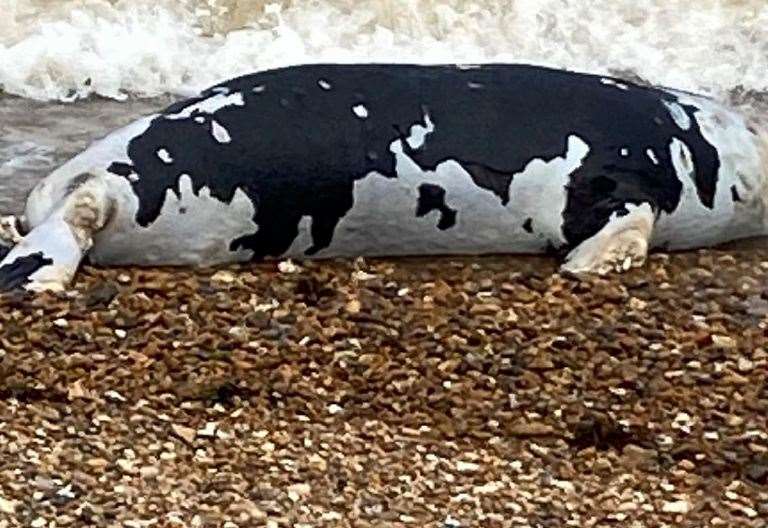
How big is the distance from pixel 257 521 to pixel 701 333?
163cm

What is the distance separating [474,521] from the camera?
3.65 m

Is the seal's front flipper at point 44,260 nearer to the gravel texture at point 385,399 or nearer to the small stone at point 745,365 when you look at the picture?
the gravel texture at point 385,399

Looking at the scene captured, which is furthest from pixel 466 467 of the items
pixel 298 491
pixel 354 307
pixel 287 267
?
pixel 287 267

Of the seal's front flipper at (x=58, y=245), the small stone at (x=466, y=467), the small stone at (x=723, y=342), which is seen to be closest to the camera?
the small stone at (x=466, y=467)

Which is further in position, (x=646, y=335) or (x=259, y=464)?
(x=646, y=335)

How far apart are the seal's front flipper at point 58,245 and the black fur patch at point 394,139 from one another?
14cm

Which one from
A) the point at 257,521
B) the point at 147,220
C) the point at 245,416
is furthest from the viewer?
the point at 147,220

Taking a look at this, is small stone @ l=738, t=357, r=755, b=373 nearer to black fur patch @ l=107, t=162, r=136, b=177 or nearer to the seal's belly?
the seal's belly

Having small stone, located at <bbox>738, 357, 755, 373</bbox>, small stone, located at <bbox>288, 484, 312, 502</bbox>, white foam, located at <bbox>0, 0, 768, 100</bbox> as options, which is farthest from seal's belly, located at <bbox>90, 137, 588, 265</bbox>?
white foam, located at <bbox>0, 0, 768, 100</bbox>

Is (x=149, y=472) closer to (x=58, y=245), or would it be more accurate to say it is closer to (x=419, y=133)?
(x=58, y=245)

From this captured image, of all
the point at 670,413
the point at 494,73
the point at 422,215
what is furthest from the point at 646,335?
the point at 494,73

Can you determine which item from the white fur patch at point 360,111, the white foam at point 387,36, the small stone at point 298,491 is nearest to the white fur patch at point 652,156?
the white fur patch at point 360,111

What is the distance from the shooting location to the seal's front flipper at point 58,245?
4.76 metres

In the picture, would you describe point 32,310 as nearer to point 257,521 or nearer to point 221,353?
point 221,353
